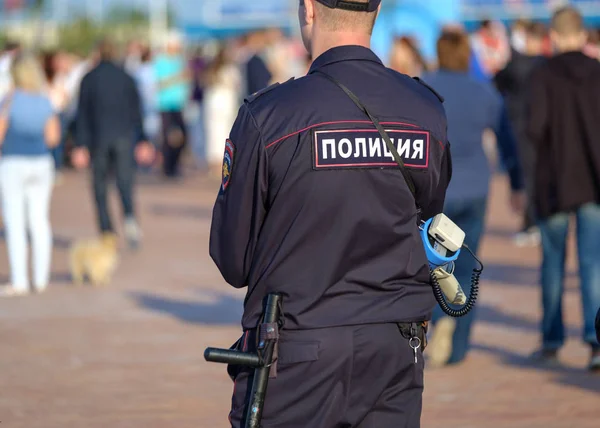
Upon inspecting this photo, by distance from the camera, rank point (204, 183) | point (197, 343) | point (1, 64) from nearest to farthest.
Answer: point (197, 343) < point (1, 64) < point (204, 183)

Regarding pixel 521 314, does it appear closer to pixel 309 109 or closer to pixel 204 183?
pixel 309 109

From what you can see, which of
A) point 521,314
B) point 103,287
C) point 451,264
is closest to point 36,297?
point 103,287

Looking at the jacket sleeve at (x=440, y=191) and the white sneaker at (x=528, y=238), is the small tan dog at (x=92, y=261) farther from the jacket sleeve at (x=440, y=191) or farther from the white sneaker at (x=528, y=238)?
the jacket sleeve at (x=440, y=191)

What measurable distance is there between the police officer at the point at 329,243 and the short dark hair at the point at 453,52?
4.33 metres

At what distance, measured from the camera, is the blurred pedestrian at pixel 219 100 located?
21609 millimetres

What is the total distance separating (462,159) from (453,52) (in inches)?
29.0

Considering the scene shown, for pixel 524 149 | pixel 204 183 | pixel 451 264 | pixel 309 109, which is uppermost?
pixel 309 109

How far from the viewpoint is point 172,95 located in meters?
21.3

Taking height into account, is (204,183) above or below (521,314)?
below

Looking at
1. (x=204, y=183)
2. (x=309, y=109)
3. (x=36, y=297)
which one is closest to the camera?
(x=309, y=109)

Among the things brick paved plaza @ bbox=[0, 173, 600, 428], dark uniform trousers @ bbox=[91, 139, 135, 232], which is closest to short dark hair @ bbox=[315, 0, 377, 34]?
brick paved plaza @ bbox=[0, 173, 600, 428]

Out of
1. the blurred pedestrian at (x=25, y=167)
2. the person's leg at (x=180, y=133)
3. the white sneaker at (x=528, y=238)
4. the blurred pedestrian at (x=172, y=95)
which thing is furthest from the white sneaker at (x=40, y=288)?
the person's leg at (x=180, y=133)

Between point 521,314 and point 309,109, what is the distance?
6.36 metres

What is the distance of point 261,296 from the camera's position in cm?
326
